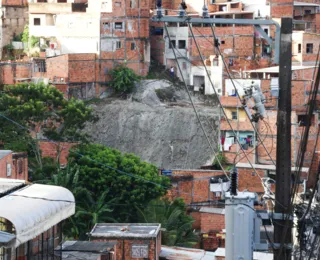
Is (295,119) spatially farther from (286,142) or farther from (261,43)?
(286,142)

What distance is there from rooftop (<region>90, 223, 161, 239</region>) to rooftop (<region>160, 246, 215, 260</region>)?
0.67 meters

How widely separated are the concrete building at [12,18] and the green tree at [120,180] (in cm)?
1506

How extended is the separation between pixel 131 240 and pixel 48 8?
75.6 ft

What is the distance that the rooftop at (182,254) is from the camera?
1007 inches

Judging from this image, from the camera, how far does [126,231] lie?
25.1 metres

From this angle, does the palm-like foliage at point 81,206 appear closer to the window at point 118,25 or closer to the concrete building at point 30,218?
the concrete building at point 30,218

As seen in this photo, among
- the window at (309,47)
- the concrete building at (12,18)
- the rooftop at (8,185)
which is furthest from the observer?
the concrete building at (12,18)

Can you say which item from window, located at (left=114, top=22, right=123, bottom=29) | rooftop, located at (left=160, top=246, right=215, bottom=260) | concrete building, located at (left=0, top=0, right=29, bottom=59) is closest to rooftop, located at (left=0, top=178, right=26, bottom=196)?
rooftop, located at (left=160, top=246, right=215, bottom=260)

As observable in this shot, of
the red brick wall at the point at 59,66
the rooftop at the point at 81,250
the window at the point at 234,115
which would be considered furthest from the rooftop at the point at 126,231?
the red brick wall at the point at 59,66

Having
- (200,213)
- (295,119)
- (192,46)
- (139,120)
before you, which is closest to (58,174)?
(200,213)

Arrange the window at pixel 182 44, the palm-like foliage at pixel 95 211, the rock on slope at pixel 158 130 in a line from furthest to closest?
the window at pixel 182 44 → the rock on slope at pixel 158 130 → the palm-like foliage at pixel 95 211

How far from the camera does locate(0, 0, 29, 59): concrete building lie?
155 ft

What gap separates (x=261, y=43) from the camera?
4681 cm

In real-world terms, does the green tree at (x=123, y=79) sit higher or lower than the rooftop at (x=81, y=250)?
lower
